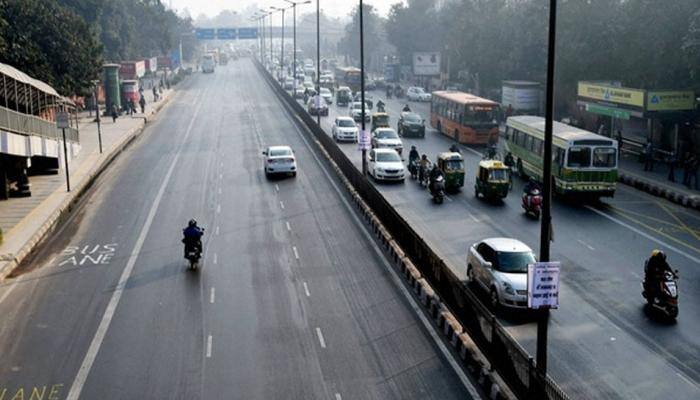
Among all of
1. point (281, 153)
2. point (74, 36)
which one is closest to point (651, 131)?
point (281, 153)

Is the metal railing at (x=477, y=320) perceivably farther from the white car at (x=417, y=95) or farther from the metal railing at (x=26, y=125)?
the white car at (x=417, y=95)

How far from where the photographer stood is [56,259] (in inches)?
1048

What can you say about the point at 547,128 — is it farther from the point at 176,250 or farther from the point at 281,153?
the point at 281,153

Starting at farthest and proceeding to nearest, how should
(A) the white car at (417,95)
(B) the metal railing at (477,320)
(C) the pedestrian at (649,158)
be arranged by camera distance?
(A) the white car at (417,95) → (C) the pedestrian at (649,158) → (B) the metal railing at (477,320)

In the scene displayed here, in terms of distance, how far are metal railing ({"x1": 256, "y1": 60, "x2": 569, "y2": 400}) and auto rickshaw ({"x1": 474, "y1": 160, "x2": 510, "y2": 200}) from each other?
22.1 ft

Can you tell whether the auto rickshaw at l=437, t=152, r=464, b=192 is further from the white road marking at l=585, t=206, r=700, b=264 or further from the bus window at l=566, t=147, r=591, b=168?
the white road marking at l=585, t=206, r=700, b=264

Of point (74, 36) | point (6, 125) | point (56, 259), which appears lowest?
point (56, 259)

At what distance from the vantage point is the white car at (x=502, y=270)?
20.1 metres

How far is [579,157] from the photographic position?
3375 cm

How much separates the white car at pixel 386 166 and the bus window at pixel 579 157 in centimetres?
877

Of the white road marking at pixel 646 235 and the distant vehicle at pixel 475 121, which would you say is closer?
the white road marking at pixel 646 235

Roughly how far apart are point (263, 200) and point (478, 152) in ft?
60.3

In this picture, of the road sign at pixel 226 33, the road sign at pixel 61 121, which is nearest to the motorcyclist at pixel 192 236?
the road sign at pixel 61 121

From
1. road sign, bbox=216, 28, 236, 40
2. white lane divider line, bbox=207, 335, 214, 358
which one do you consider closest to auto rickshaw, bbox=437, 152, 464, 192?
white lane divider line, bbox=207, 335, 214, 358
